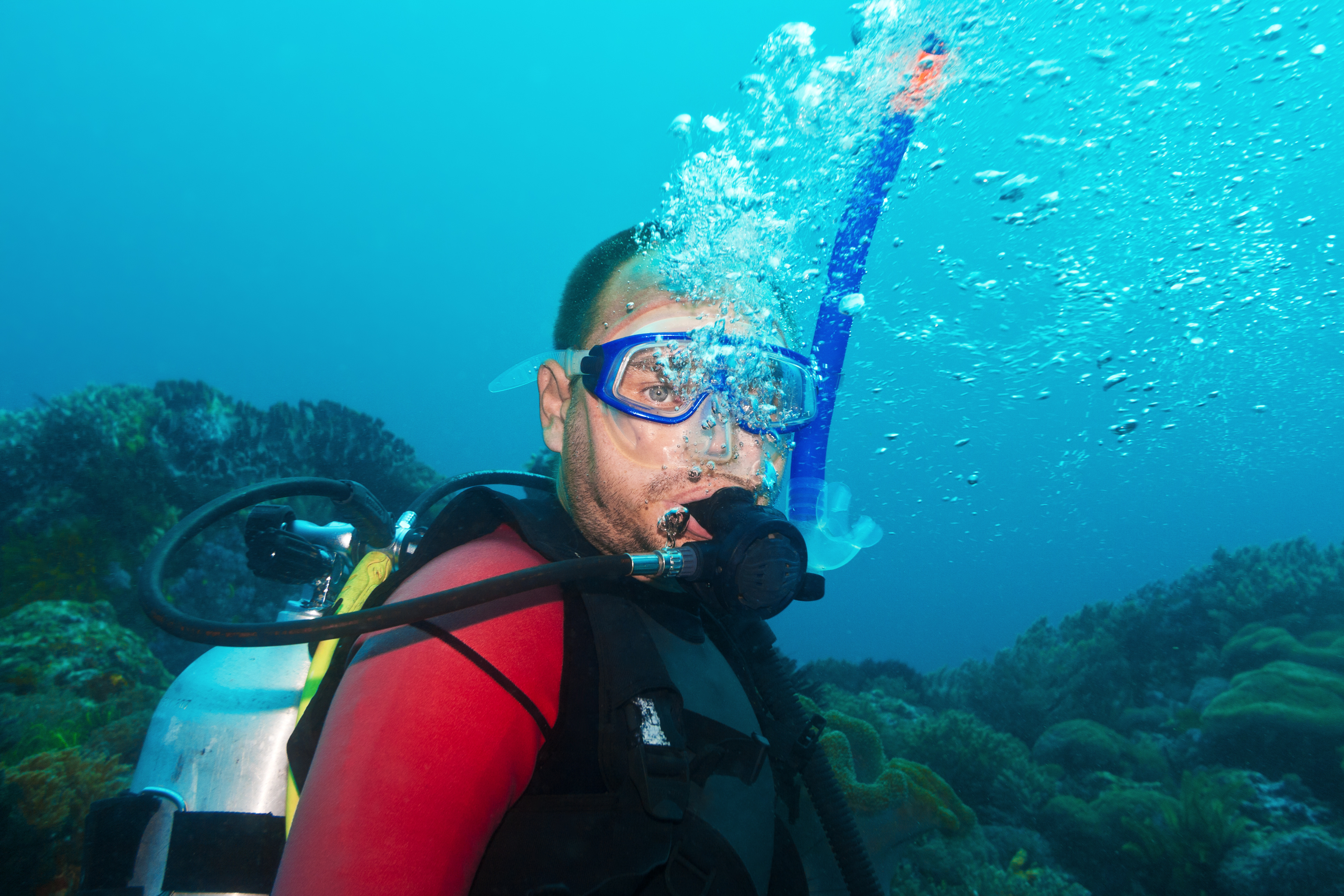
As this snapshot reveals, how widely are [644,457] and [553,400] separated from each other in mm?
613

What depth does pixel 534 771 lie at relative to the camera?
1.32m

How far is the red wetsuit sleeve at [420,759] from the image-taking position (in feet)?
3.24

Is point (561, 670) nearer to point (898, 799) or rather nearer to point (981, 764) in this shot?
point (898, 799)

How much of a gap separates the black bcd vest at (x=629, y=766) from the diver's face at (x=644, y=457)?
0.20 meters

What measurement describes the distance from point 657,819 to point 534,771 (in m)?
0.32

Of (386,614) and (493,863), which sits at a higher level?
(386,614)

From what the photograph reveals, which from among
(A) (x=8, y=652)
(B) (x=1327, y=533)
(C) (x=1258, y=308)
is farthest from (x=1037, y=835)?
(B) (x=1327, y=533)

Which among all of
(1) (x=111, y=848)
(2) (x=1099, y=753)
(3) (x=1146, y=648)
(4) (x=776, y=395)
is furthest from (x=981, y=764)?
(1) (x=111, y=848)

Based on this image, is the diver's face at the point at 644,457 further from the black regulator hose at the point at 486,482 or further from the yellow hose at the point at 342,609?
the yellow hose at the point at 342,609

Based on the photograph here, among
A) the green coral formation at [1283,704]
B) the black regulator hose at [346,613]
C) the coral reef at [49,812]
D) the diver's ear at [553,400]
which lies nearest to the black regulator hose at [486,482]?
the diver's ear at [553,400]

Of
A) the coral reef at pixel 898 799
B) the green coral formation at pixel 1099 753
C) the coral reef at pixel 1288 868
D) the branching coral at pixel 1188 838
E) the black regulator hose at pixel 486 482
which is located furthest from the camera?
the green coral formation at pixel 1099 753

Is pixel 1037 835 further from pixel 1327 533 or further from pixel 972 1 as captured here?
pixel 1327 533

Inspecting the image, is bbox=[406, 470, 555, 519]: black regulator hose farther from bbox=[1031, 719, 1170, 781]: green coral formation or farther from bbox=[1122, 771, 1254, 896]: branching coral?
bbox=[1031, 719, 1170, 781]: green coral formation

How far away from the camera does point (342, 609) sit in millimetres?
1649
